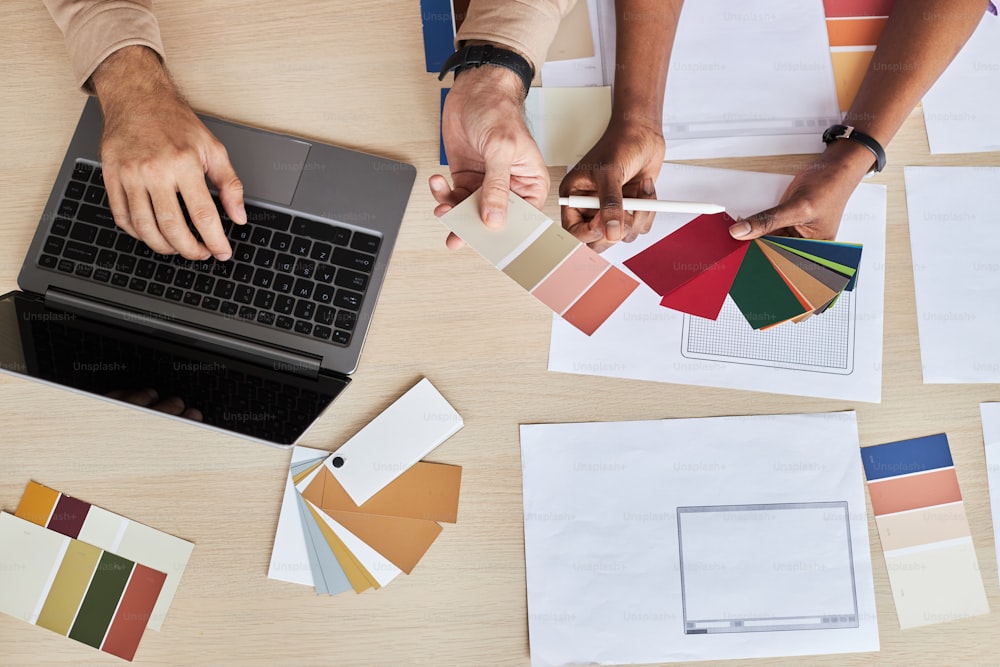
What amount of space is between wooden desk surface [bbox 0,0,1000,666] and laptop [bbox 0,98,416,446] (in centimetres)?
4

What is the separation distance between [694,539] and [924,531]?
0.28 meters

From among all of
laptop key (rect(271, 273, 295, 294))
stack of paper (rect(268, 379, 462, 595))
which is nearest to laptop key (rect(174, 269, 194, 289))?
laptop key (rect(271, 273, 295, 294))

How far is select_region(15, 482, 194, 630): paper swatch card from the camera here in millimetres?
781

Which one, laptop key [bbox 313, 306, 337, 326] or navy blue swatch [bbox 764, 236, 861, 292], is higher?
navy blue swatch [bbox 764, 236, 861, 292]

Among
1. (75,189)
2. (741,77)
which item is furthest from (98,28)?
(741,77)

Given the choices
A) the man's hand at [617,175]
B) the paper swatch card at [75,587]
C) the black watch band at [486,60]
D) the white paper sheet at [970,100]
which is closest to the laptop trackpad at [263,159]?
the black watch band at [486,60]

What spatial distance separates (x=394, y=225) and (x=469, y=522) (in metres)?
0.38

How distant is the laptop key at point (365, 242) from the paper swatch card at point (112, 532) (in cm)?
42

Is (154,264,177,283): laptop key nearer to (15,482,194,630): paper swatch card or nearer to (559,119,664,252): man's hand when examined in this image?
(15,482,194,630): paper swatch card

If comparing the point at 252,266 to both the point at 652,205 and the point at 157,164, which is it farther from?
the point at 652,205

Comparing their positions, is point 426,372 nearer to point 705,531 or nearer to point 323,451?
point 323,451

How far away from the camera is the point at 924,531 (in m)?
0.79

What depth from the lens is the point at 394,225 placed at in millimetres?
823

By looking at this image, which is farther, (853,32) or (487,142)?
(853,32)
